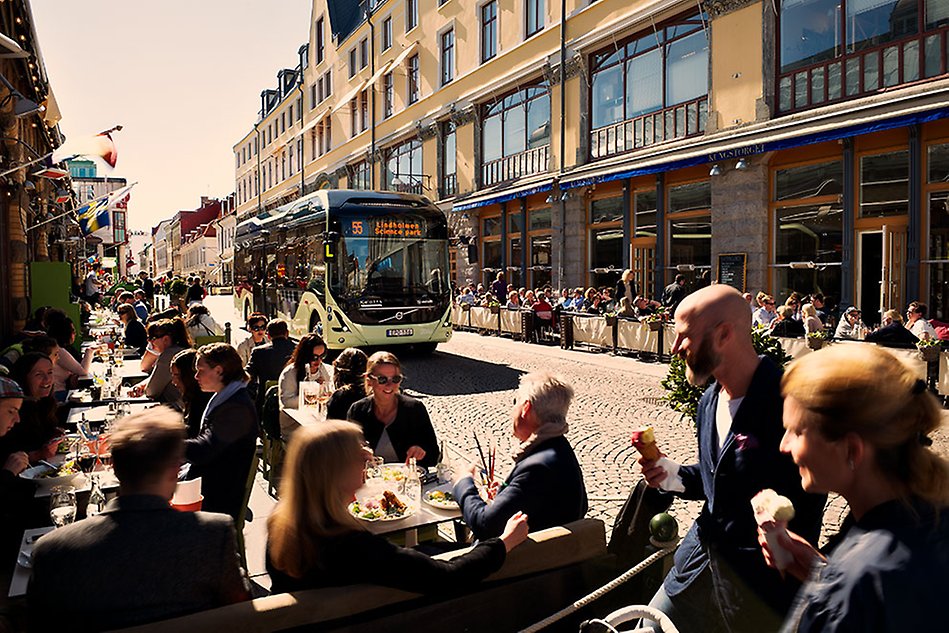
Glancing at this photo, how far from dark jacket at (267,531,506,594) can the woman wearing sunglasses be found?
7.97 feet

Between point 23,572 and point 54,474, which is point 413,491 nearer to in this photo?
point 23,572

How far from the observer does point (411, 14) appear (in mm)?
33969

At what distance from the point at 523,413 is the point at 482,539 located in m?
0.59

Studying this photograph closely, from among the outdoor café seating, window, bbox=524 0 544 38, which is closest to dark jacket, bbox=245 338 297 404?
the outdoor café seating

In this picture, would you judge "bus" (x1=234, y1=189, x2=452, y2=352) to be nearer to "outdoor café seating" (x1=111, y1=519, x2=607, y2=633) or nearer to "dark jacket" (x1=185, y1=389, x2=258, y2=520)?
"dark jacket" (x1=185, y1=389, x2=258, y2=520)

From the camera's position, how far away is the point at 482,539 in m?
3.31

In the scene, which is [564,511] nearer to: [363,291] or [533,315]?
[363,291]

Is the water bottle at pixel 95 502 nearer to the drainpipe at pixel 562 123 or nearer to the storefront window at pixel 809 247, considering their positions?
the storefront window at pixel 809 247

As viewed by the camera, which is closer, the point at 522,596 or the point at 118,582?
the point at 118,582

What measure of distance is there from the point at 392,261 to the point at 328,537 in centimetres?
1338

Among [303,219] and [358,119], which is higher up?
[358,119]

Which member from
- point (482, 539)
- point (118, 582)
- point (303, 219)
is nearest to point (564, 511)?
point (482, 539)

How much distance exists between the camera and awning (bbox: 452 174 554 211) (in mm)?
23386

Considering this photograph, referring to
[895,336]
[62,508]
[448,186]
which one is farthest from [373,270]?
[448,186]
